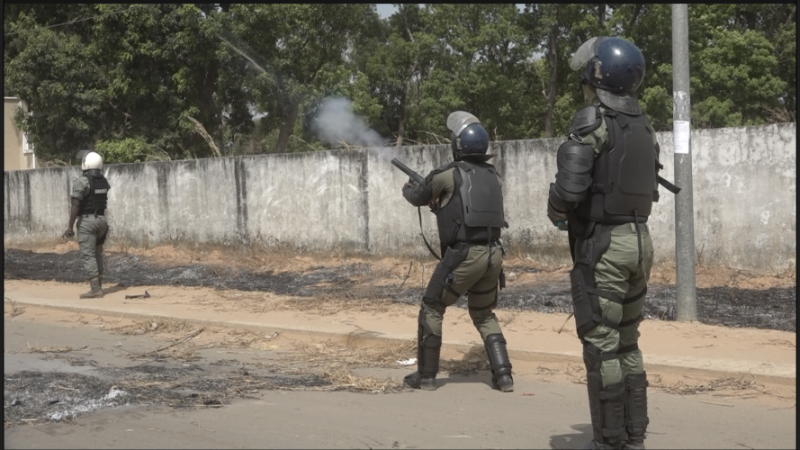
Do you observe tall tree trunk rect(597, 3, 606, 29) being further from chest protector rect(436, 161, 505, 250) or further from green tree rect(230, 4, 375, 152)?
chest protector rect(436, 161, 505, 250)

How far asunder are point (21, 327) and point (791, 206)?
9318mm

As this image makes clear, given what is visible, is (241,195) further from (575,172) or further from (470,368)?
(575,172)

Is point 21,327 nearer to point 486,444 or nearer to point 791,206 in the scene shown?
point 486,444

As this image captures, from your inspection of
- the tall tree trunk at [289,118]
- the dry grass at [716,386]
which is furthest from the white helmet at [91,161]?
the tall tree trunk at [289,118]

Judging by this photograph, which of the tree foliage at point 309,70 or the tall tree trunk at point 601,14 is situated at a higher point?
the tall tree trunk at point 601,14

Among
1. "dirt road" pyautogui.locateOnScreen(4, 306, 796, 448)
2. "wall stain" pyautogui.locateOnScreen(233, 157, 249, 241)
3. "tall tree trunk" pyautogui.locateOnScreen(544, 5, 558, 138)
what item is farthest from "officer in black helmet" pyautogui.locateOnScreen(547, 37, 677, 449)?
"tall tree trunk" pyautogui.locateOnScreen(544, 5, 558, 138)

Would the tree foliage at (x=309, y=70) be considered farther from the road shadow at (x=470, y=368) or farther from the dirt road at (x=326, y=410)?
the dirt road at (x=326, y=410)

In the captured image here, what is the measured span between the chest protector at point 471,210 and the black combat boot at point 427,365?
0.73m

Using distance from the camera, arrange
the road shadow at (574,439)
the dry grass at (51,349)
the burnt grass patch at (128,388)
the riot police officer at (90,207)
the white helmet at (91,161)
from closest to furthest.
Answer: the road shadow at (574,439) < the burnt grass patch at (128,388) < the dry grass at (51,349) < the riot police officer at (90,207) < the white helmet at (91,161)

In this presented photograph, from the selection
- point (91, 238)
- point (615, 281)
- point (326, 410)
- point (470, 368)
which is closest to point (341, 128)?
point (91, 238)

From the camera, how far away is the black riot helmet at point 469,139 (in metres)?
6.57

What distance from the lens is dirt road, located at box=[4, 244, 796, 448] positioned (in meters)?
5.25

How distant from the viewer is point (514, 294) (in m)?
11.2

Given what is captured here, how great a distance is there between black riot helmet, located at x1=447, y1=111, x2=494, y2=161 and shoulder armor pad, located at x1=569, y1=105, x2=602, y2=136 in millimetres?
1924
